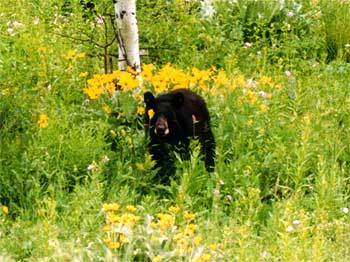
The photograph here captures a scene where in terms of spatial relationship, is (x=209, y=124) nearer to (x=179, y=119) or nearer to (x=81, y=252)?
(x=179, y=119)

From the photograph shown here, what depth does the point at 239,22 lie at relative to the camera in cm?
1124

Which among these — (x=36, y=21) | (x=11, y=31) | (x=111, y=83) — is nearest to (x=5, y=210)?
(x=111, y=83)

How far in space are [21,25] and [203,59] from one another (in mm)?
1926

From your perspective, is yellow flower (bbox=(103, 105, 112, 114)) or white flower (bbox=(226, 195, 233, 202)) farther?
yellow flower (bbox=(103, 105, 112, 114))

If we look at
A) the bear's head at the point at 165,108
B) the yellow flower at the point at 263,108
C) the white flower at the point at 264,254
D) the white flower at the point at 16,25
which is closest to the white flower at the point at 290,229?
the white flower at the point at 264,254

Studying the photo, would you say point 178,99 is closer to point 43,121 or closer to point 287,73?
point 43,121

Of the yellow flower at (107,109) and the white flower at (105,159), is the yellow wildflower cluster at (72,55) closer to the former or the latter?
the yellow flower at (107,109)

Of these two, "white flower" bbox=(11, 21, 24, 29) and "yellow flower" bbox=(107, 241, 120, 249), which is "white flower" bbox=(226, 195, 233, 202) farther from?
"white flower" bbox=(11, 21, 24, 29)

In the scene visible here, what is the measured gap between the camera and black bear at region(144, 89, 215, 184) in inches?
301

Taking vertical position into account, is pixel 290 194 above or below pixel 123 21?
below

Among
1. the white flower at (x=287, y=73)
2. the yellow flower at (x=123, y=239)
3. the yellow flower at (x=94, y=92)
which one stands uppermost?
the yellow flower at (x=94, y=92)

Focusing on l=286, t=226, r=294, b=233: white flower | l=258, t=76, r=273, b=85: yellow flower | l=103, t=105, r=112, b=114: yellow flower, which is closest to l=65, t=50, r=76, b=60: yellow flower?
l=103, t=105, r=112, b=114: yellow flower

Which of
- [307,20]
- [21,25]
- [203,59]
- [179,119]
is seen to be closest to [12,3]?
[21,25]

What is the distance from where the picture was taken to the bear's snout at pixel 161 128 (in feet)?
24.5
